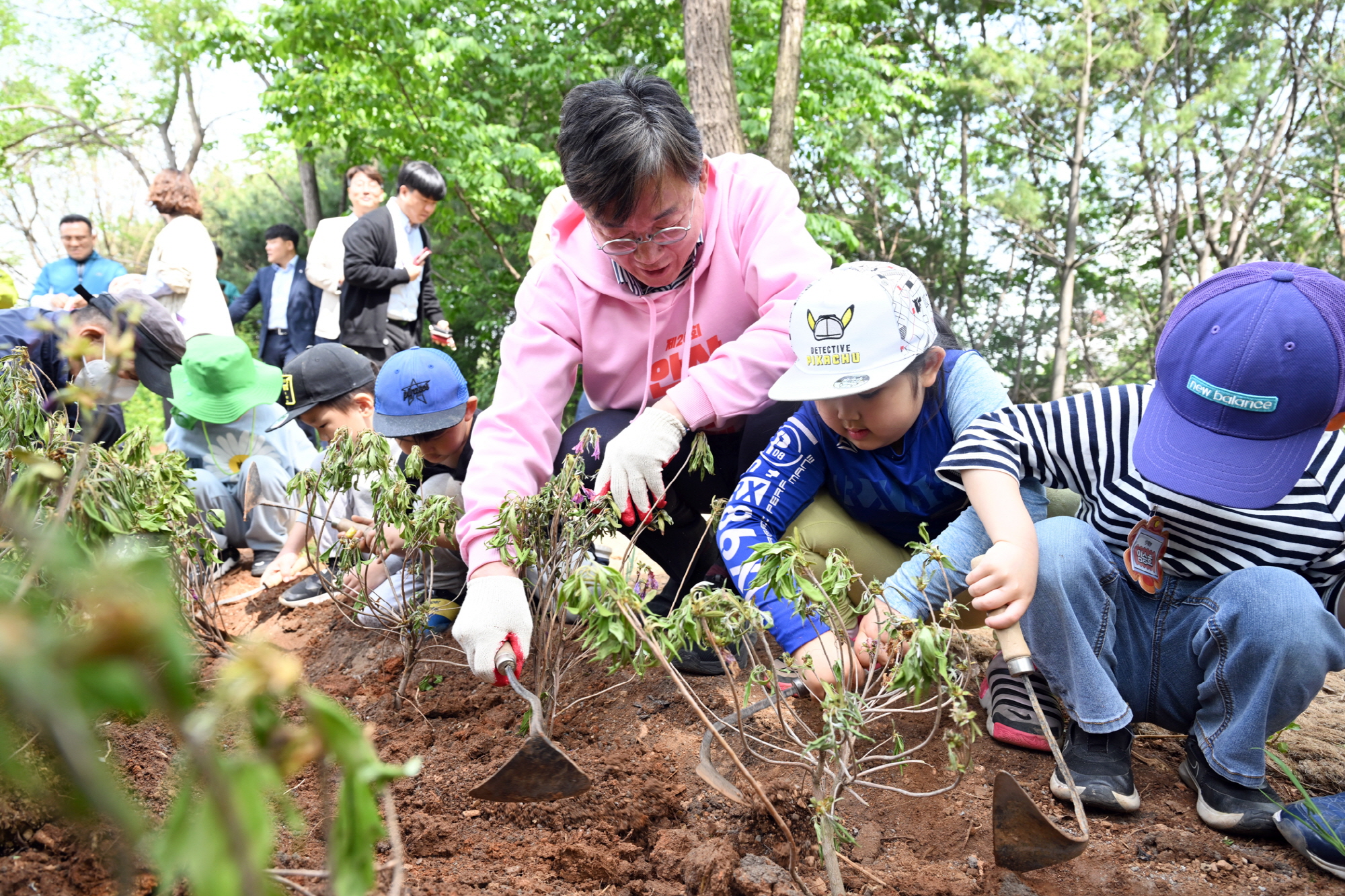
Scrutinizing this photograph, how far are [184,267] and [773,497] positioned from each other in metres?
4.61

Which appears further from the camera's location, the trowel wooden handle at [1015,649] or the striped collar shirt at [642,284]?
the striped collar shirt at [642,284]

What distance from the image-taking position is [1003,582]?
68.7 inches

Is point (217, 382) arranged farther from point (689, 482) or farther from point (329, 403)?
point (689, 482)

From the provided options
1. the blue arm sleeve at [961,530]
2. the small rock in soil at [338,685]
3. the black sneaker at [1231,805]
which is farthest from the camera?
the small rock in soil at [338,685]

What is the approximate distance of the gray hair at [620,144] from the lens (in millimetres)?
2209

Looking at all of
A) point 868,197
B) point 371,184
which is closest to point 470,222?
point 371,184

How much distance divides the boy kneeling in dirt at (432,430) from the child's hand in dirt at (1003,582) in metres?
1.62

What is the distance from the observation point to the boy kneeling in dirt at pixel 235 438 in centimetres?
417

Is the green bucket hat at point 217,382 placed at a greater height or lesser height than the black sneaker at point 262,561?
greater

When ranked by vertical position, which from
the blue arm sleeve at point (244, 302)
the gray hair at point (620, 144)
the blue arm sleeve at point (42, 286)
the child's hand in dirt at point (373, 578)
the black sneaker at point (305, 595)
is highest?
the gray hair at point (620, 144)

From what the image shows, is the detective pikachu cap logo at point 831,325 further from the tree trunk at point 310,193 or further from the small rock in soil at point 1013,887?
the tree trunk at point 310,193

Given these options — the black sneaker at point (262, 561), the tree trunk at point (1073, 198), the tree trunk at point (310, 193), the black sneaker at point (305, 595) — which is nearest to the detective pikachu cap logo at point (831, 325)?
the black sneaker at point (305, 595)

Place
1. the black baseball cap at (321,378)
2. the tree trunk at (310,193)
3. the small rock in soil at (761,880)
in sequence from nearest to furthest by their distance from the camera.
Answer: the small rock in soil at (761,880) → the black baseball cap at (321,378) → the tree trunk at (310,193)

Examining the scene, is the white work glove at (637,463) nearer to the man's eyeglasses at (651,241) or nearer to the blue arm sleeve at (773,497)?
the blue arm sleeve at (773,497)
